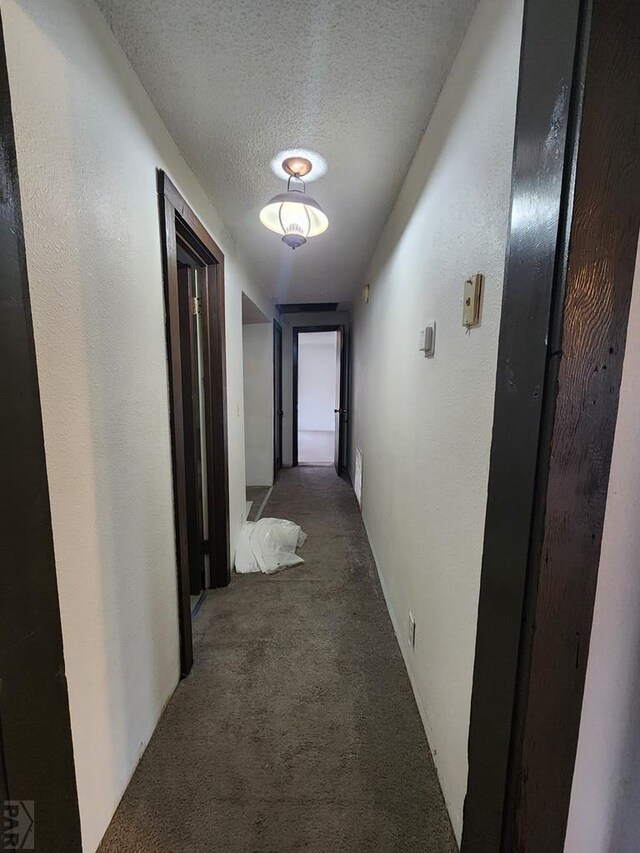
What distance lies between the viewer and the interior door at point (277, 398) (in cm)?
438

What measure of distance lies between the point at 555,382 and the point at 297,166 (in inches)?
59.6

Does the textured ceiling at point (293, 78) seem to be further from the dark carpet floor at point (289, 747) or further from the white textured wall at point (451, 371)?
the dark carpet floor at point (289, 747)

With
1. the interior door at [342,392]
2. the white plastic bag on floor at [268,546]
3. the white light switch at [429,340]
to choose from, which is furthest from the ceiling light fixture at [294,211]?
the interior door at [342,392]

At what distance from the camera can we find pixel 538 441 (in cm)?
55

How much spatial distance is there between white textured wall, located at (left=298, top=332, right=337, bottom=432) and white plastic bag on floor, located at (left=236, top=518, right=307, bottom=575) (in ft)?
19.5

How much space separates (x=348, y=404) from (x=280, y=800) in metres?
3.73

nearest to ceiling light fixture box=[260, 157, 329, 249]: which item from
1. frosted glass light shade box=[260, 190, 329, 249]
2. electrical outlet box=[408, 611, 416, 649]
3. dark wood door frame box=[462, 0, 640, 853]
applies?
frosted glass light shade box=[260, 190, 329, 249]

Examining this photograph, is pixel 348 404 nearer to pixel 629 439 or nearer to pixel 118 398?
pixel 118 398

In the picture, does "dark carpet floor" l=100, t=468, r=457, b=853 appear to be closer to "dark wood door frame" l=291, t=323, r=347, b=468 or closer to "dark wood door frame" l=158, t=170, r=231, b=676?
"dark wood door frame" l=158, t=170, r=231, b=676

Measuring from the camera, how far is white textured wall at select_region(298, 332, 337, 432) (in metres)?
8.50

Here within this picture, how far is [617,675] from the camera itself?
615mm

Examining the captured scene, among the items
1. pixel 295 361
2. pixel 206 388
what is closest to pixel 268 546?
pixel 206 388

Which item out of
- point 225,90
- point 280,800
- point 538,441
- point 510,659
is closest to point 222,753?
point 280,800

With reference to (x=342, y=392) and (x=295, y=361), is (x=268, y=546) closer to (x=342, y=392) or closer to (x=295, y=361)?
(x=342, y=392)
